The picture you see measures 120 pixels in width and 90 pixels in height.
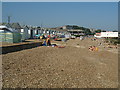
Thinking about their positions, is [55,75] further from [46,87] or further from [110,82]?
[110,82]

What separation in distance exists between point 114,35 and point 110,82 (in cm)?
7189

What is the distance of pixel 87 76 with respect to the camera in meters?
9.00

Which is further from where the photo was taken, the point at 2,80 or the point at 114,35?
the point at 114,35

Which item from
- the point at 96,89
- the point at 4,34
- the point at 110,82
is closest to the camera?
the point at 96,89

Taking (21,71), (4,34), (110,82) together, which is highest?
(4,34)

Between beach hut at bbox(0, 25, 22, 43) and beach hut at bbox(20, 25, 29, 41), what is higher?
beach hut at bbox(20, 25, 29, 41)

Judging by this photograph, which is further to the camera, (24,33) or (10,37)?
(24,33)

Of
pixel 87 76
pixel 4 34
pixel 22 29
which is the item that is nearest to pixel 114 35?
pixel 22 29

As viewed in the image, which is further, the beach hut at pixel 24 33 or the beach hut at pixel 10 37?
the beach hut at pixel 24 33

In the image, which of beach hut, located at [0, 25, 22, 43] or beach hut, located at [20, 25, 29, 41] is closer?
beach hut, located at [0, 25, 22, 43]

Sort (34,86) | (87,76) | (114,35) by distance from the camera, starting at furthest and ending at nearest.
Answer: (114,35)
(87,76)
(34,86)

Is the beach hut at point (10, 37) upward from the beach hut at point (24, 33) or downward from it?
downward

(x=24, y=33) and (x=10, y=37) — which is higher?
(x=24, y=33)

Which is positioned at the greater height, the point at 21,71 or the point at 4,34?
the point at 4,34
